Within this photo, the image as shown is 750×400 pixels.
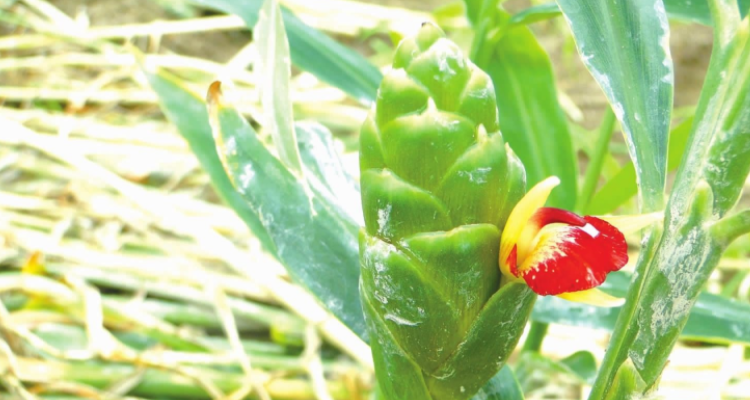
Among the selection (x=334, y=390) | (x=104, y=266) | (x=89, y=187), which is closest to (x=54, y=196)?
(x=89, y=187)

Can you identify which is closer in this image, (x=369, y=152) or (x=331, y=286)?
(x=369, y=152)

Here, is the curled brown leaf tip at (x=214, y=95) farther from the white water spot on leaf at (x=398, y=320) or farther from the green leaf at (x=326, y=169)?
the white water spot on leaf at (x=398, y=320)

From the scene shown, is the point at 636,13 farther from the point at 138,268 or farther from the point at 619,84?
the point at 138,268

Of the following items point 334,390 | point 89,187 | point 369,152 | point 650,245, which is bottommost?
point 334,390

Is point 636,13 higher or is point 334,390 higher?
point 636,13

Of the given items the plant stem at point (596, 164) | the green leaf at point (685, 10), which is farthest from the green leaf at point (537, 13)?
the plant stem at point (596, 164)

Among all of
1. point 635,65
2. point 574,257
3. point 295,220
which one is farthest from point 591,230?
point 295,220

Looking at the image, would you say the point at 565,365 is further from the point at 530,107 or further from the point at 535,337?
the point at 530,107
